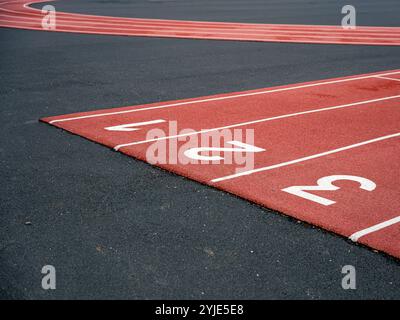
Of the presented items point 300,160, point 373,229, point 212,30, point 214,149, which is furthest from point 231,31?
point 373,229

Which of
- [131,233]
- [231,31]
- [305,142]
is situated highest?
[231,31]

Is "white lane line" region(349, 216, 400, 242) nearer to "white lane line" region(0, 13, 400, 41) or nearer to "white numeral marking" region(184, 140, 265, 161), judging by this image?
"white numeral marking" region(184, 140, 265, 161)

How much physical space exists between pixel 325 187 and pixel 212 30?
49.7 ft

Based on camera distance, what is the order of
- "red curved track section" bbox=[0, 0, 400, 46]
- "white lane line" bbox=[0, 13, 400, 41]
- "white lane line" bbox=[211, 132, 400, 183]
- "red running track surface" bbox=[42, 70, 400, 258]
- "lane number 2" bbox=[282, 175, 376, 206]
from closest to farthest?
"red running track surface" bbox=[42, 70, 400, 258] → "lane number 2" bbox=[282, 175, 376, 206] → "white lane line" bbox=[211, 132, 400, 183] → "red curved track section" bbox=[0, 0, 400, 46] → "white lane line" bbox=[0, 13, 400, 41]

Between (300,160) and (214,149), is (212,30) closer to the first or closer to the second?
(214,149)

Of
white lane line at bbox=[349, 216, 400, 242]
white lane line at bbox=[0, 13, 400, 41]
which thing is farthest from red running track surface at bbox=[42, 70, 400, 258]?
white lane line at bbox=[0, 13, 400, 41]

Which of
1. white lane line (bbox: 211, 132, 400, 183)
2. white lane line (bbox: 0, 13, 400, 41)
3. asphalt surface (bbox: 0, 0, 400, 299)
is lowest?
asphalt surface (bbox: 0, 0, 400, 299)

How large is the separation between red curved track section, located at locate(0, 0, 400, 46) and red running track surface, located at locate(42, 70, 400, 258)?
707cm

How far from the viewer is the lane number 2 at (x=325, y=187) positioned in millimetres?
5945

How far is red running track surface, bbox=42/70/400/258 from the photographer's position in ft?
18.7

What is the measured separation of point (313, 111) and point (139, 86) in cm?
384

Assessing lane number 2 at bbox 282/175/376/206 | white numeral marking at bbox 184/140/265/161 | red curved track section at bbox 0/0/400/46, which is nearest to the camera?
lane number 2 at bbox 282/175/376/206

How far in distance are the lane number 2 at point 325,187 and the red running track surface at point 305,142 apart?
11 mm

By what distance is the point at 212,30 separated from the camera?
67.4 ft
